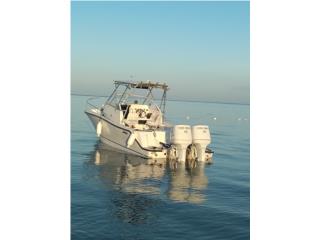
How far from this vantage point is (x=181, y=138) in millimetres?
23844

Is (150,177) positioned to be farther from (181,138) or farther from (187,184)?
(181,138)

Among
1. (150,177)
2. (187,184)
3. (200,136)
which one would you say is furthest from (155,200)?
(200,136)

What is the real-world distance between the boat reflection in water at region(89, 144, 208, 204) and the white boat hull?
1.46 feet

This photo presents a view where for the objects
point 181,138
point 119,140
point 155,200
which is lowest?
point 155,200

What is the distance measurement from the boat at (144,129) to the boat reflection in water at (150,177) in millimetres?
Answer: 847

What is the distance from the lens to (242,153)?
30969 mm

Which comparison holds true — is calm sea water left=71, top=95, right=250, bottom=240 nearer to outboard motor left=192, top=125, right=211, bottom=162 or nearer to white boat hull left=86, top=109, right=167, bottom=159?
white boat hull left=86, top=109, right=167, bottom=159

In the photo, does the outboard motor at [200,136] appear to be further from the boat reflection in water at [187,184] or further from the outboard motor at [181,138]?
the boat reflection in water at [187,184]

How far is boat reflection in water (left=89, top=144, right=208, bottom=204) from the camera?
16469mm

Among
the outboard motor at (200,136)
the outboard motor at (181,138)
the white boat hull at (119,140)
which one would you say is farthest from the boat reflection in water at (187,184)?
the white boat hull at (119,140)

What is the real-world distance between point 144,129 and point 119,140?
203 centimetres
